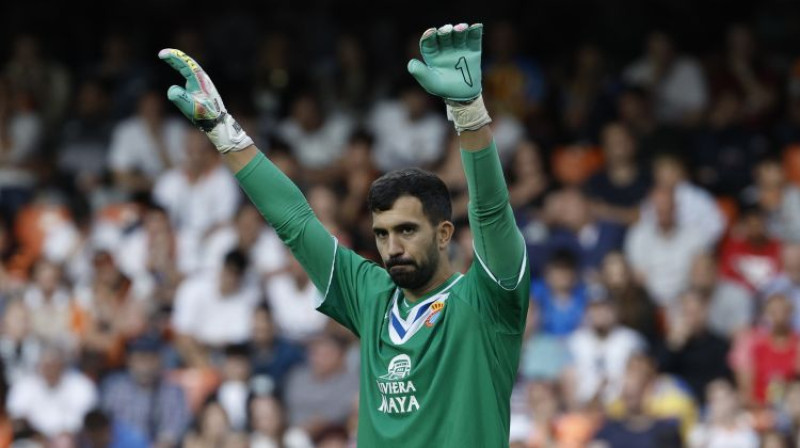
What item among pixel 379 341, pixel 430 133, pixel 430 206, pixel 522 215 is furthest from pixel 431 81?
pixel 430 133

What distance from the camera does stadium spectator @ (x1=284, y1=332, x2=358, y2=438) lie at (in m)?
10.3

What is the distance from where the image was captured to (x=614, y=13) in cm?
1382

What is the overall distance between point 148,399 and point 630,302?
11.3ft

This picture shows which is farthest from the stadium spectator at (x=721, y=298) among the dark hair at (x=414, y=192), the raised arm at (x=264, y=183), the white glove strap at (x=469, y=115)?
the white glove strap at (x=469, y=115)

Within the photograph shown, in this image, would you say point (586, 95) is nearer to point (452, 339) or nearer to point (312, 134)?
point (312, 134)

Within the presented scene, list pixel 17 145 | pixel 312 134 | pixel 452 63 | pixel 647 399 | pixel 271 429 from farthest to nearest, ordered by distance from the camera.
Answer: pixel 17 145 < pixel 312 134 < pixel 271 429 < pixel 647 399 < pixel 452 63

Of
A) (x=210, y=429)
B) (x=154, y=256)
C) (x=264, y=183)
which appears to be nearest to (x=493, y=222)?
(x=264, y=183)

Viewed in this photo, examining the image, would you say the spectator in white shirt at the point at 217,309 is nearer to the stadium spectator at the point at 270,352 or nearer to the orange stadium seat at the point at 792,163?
the stadium spectator at the point at 270,352

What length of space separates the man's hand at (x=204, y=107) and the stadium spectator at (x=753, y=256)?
21.3 ft

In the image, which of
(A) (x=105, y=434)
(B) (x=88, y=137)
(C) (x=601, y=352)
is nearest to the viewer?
(C) (x=601, y=352)

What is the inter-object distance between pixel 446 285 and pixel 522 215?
687 cm

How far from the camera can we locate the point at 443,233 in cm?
459

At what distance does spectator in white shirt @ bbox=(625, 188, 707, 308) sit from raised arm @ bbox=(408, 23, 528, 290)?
6.52m

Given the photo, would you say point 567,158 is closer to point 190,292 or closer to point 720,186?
point 720,186
